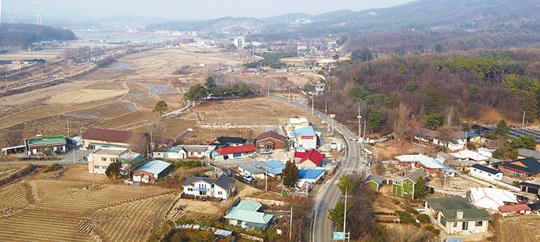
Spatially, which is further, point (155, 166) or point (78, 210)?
point (155, 166)

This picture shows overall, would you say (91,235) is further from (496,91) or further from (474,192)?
(496,91)

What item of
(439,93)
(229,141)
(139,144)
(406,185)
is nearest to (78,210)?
(139,144)

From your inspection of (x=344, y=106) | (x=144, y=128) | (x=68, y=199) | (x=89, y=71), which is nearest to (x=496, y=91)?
(x=344, y=106)

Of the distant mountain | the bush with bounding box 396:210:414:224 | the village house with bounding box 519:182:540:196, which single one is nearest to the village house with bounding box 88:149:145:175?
the bush with bounding box 396:210:414:224

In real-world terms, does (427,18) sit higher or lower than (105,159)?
higher

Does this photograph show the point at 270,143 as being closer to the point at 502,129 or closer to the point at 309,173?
the point at 309,173
